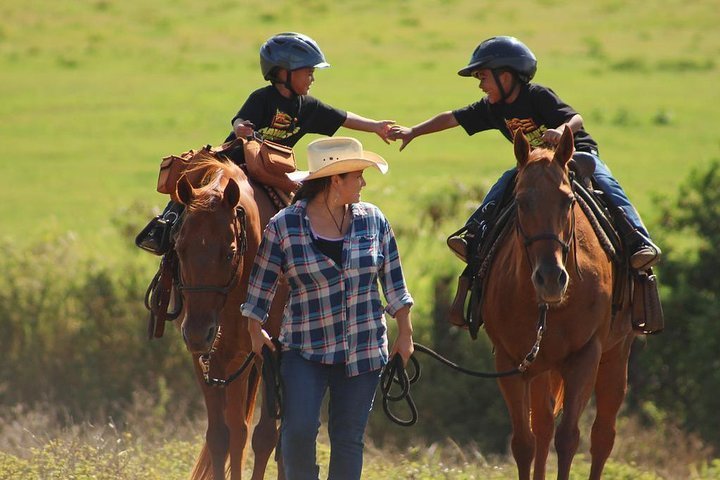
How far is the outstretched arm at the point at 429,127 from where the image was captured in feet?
28.0

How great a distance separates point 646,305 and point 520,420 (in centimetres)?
114

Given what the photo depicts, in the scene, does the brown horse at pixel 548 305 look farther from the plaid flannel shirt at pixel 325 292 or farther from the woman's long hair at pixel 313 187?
the woman's long hair at pixel 313 187

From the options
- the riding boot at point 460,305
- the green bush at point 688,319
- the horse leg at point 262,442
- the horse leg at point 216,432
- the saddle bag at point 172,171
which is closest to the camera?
the horse leg at point 262,442

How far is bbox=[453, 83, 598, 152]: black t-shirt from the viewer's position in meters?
7.92

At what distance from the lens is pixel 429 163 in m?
31.7

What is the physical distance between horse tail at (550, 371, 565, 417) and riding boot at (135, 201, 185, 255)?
268 centimetres

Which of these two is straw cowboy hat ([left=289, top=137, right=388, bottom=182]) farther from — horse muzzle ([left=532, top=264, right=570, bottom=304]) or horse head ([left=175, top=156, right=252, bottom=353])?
horse muzzle ([left=532, top=264, right=570, bottom=304])

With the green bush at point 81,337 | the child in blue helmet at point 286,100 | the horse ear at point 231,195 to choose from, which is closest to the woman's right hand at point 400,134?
the child in blue helmet at point 286,100

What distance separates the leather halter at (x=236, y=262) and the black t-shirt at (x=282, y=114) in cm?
129

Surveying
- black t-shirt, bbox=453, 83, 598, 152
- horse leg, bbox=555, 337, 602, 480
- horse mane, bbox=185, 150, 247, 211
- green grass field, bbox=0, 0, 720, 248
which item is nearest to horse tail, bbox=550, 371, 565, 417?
horse leg, bbox=555, 337, 602, 480

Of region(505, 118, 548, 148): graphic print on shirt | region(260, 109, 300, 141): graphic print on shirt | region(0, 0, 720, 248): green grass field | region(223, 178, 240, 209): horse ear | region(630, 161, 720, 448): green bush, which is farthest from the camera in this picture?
region(0, 0, 720, 248): green grass field

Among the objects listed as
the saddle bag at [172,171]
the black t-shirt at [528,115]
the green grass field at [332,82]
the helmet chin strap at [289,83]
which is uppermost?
the green grass field at [332,82]

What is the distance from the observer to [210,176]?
292 inches

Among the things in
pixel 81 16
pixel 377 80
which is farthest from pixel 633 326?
pixel 81 16
